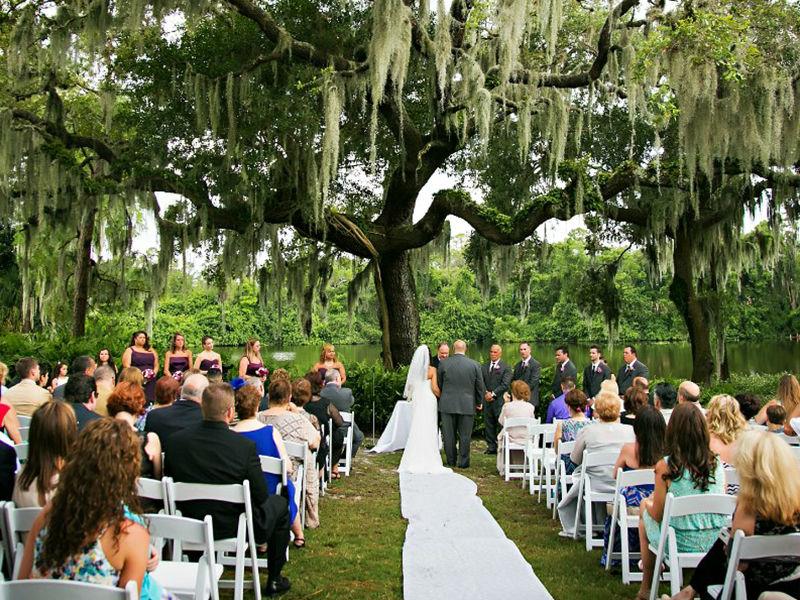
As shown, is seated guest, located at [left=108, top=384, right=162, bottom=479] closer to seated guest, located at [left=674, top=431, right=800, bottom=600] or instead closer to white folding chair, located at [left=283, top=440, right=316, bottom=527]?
white folding chair, located at [left=283, top=440, right=316, bottom=527]

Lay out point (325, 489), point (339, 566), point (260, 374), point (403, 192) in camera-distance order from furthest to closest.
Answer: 1. point (403, 192)
2. point (260, 374)
3. point (325, 489)
4. point (339, 566)

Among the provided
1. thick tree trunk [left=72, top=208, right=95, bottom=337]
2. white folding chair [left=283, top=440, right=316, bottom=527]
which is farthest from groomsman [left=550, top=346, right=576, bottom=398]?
thick tree trunk [left=72, top=208, right=95, bottom=337]

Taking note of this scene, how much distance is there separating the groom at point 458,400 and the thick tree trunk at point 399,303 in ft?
16.6

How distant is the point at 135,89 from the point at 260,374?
6.44 m

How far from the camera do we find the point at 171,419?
499 cm

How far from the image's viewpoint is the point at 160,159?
1312 centimetres

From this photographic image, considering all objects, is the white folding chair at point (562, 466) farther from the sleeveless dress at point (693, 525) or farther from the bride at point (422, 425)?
the bride at point (422, 425)

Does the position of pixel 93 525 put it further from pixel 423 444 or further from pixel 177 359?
pixel 177 359

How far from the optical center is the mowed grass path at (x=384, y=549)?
15.6 ft

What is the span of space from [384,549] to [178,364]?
5336 mm

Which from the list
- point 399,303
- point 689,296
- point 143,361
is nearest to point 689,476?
point 143,361

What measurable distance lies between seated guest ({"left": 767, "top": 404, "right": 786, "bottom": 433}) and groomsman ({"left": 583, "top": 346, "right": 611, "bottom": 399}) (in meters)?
3.97

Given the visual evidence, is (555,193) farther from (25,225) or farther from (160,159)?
(25,225)

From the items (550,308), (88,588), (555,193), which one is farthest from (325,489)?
(550,308)
